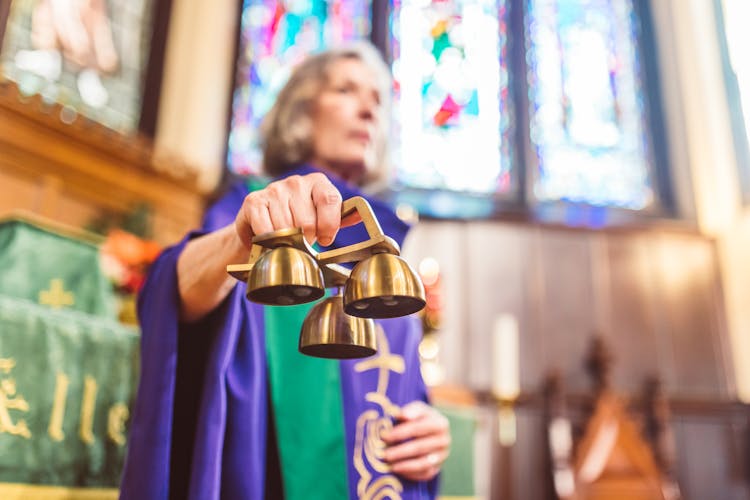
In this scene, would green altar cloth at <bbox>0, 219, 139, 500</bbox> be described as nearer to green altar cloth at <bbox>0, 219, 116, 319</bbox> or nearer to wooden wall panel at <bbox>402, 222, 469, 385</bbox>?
green altar cloth at <bbox>0, 219, 116, 319</bbox>

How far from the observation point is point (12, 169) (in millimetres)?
2914

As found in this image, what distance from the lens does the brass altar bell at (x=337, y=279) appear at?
0.67 m

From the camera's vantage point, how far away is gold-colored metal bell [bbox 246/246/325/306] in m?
0.66

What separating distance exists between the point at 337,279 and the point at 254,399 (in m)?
0.33

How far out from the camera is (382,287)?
684 mm

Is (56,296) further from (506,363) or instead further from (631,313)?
(631,313)

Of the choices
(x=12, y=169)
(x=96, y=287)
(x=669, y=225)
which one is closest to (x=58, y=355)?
(x=96, y=287)

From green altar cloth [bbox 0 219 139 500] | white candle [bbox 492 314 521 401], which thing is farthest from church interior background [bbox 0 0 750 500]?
green altar cloth [bbox 0 219 139 500]

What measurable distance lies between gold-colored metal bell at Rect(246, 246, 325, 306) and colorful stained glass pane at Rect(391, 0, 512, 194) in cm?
373

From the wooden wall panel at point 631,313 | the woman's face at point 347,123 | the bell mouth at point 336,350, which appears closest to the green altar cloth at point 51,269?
the woman's face at point 347,123

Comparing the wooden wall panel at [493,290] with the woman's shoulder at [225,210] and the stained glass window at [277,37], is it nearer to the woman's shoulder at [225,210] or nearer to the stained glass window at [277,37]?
the stained glass window at [277,37]

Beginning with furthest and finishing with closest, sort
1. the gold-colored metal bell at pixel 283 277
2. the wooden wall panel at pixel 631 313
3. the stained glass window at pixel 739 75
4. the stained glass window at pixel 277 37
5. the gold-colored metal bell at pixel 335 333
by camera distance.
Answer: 1. the stained glass window at pixel 277 37
2. the stained glass window at pixel 739 75
3. the wooden wall panel at pixel 631 313
4. the gold-colored metal bell at pixel 335 333
5. the gold-colored metal bell at pixel 283 277

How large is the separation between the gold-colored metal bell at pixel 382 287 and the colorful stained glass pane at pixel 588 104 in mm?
3938

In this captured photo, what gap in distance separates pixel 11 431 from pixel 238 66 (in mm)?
3703
